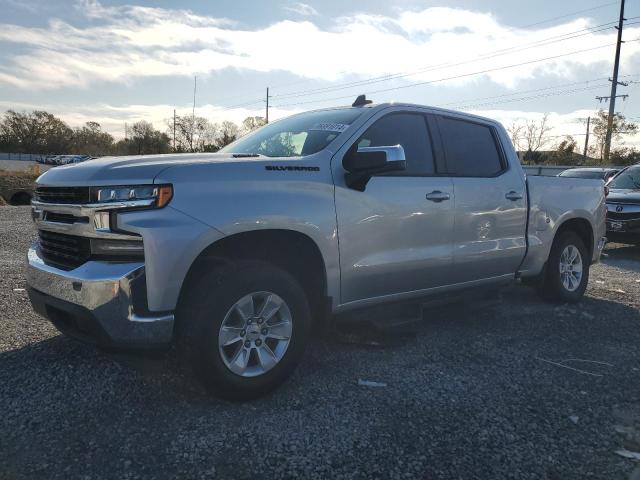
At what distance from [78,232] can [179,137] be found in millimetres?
71995

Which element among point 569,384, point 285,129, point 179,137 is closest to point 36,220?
point 285,129

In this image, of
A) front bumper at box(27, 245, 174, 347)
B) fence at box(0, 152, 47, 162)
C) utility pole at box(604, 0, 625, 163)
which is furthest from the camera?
fence at box(0, 152, 47, 162)

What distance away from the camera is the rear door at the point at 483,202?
4539 millimetres

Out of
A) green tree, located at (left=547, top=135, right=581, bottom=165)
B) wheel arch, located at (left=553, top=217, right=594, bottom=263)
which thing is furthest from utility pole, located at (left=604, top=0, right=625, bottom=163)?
wheel arch, located at (left=553, top=217, right=594, bottom=263)

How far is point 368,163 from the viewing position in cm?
352

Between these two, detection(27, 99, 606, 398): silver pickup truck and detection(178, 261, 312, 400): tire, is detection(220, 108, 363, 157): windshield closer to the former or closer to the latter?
detection(27, 99, 606, 398): silver pickup truck

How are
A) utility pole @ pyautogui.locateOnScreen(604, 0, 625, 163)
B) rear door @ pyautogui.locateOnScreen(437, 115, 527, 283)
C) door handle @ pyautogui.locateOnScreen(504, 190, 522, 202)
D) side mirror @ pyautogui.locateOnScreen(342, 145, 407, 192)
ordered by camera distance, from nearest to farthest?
side mirror @ pyautogui.locateOnScreen(342, 145, 407, 192) → rear door @ pyautogui.locateOnScreen(437, 115, 527, 283) → door handle @ pyautogui.locateOnScreen(504, 190, 522, 202) → utility pole @ pyautogui.locateOnScreen(604, 0, 625, 163)

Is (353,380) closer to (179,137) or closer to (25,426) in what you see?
(25,426)

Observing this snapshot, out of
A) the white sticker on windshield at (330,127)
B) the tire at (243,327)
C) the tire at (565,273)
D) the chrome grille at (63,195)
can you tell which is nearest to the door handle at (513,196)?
the tire at (565,273)

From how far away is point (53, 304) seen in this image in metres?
3.12

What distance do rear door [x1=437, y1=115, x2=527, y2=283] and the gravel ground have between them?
0.70 meters

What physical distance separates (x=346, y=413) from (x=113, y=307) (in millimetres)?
1491

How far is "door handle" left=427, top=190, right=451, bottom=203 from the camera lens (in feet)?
13.8

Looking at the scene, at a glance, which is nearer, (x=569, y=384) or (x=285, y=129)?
A: (x=569, y=384)
